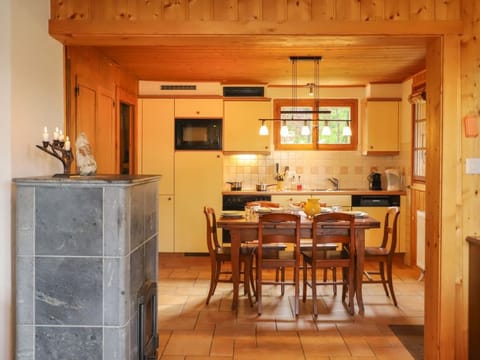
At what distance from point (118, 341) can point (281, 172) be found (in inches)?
188

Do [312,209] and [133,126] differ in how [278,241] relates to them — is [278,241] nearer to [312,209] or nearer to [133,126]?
[312,209]

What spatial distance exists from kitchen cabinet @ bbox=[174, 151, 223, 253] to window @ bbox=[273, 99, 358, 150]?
110 cm

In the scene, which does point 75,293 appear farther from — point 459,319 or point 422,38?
point 422,38

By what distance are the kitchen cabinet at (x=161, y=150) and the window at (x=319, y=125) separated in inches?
61.5

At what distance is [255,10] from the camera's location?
3047 mm

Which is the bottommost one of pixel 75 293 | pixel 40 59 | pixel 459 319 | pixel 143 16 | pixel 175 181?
pixel 459 319

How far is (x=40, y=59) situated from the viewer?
2973 mm

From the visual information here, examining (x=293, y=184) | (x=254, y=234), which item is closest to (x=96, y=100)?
(x=254, y=234)

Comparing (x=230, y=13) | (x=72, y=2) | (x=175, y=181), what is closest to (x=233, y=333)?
(x=230, y=13)

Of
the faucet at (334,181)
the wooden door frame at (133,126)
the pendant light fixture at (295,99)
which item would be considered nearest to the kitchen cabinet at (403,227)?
the faucet at (334,181)

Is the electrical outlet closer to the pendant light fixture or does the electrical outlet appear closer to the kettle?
the pendant light fixture

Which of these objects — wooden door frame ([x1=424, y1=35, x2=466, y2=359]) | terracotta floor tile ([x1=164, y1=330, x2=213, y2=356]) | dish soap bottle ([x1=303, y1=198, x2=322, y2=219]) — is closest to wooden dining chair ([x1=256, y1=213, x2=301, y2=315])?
dish soap bottle ([x1=303, y1=198, x2=322, y2=219])

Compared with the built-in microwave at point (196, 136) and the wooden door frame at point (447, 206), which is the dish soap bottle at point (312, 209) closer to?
the wooden door frame at point (447, 206)

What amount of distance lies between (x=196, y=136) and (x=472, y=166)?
13.7 ft
